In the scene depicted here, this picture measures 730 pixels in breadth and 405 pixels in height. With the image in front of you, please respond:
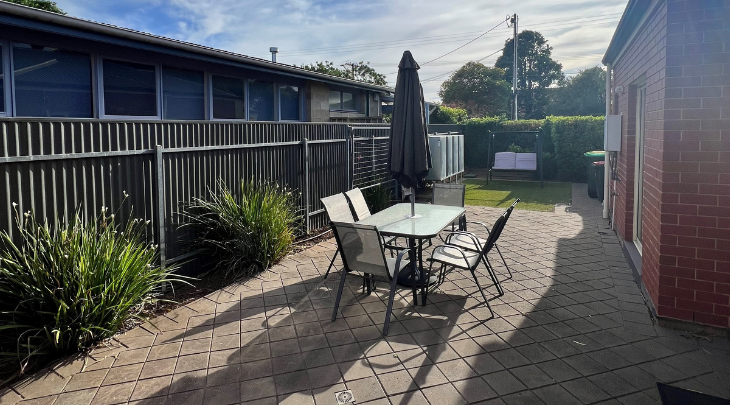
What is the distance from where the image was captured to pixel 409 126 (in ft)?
18.1

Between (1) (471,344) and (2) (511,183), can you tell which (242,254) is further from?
(2) (511,183)

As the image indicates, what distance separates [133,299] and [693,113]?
4.79 metres

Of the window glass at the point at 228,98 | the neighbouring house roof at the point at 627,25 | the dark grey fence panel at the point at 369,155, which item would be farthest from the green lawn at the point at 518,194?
the window glass at the point at 228,98

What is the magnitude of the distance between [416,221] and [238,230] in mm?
2054

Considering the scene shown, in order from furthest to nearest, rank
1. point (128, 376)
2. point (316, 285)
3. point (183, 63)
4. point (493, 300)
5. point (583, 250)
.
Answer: point (183, 63) < point (583, 250) < point (316, 285) < point (493, 300) < point (128, 376)

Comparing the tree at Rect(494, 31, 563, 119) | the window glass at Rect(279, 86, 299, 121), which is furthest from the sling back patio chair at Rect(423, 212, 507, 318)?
the tree at Rect(494, 31, 563, 119)

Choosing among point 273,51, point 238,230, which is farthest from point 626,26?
point 273,51

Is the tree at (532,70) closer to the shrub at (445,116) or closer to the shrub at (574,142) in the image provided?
the shrub at (445,116)

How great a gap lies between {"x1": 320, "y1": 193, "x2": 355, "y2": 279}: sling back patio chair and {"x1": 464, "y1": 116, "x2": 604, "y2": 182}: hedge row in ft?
39.6

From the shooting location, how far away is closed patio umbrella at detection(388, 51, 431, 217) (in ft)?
18.0

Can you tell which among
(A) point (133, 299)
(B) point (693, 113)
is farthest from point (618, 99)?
(A) point (133, 299)

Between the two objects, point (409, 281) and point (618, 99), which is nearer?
point (409, 281)

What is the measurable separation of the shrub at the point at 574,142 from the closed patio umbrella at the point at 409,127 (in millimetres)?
11822

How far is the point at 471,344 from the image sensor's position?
12.4 ft
